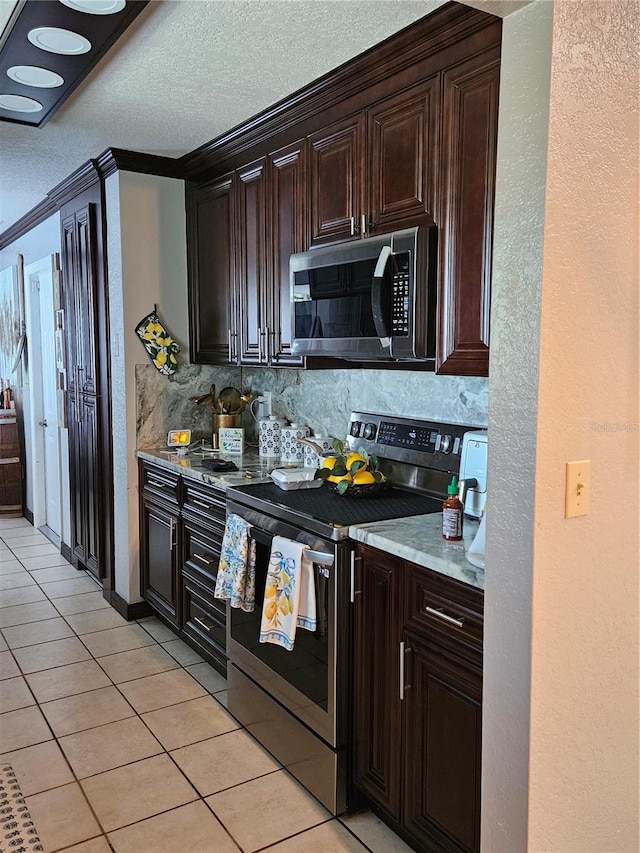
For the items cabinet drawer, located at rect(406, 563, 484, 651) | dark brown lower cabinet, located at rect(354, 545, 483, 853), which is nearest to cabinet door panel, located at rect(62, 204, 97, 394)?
dark brown lower cabinet, located at rect(354, 545, 483, 853)

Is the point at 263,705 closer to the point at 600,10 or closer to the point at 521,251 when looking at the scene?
the point at 521,251

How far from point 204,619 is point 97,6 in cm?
239

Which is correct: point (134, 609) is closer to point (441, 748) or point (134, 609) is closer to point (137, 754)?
point (137, 754)

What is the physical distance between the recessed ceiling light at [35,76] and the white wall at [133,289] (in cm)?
104

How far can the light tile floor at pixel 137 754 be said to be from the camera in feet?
7.06

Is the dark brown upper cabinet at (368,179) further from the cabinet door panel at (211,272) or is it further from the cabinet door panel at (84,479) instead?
the cabinet door panel at (84,479)

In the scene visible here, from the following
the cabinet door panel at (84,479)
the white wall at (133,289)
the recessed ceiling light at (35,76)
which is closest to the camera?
the recessed ceiling light at (35,76)

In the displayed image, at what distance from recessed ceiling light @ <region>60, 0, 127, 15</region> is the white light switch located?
5.87 feet

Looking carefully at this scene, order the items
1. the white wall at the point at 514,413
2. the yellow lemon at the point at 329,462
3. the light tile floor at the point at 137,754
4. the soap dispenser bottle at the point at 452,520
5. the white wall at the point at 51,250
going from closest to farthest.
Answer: the white wall at the point at 514,413, the soap dispenser bottle at the point at 452,520, the light tile floor at the point at 137,754, the yellow lemon at the point at 329,462, the white wall at the point at 51,250

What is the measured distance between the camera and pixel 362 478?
2.62 metres

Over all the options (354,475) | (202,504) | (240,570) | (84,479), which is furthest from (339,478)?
(84,479)

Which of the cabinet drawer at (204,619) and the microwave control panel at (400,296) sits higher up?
the microwave control panel at (400,296)

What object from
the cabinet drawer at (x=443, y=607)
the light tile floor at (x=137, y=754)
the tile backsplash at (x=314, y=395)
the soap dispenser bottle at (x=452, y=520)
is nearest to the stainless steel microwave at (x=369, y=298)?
the tile backsplash at (x=314, y=395)

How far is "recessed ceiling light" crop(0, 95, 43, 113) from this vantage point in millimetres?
2808
